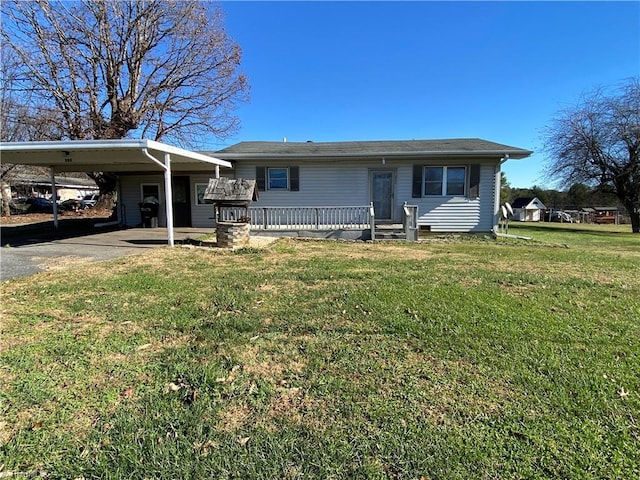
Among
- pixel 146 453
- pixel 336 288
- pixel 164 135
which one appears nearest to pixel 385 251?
pixel 336 288

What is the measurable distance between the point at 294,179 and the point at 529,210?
45489 millimetres

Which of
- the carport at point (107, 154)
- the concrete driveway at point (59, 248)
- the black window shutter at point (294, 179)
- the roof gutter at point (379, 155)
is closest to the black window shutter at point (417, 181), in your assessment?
the roof gutter at point (379, 155)

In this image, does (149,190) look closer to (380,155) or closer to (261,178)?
(261,178)

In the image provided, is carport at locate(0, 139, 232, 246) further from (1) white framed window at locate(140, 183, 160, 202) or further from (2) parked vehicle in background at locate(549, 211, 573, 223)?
(2) parked vehicle in background at locate(549, 211, 573, 223)

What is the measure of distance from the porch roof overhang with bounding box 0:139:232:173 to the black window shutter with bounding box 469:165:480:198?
826cm

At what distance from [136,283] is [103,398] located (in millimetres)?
3129

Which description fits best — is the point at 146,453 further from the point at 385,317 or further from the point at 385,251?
the point at 385,251

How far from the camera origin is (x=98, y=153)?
9.45 meters

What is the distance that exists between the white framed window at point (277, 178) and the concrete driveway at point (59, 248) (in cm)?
333

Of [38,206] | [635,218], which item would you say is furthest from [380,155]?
[38,206]

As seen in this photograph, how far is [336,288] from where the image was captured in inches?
201

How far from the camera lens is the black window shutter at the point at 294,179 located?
41.0 ft

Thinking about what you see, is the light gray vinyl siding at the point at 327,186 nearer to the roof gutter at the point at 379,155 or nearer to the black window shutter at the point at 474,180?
the roof gutter at the point at 379,155

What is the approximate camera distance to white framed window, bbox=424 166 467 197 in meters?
12.2
